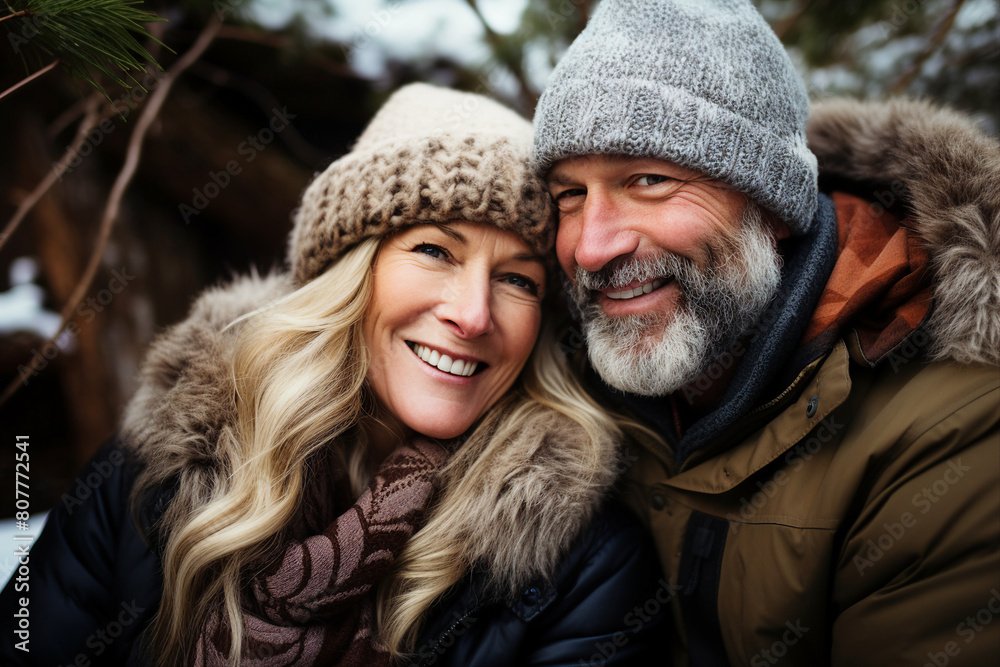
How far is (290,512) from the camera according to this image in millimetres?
1679

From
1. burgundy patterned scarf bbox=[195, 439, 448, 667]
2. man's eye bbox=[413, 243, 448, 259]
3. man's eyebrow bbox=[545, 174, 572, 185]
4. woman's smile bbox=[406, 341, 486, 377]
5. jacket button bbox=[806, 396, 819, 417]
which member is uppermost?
man's eyebrow bbox=[545, 174, 572, 185]

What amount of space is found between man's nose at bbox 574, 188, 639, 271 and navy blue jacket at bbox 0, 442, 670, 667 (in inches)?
34.0

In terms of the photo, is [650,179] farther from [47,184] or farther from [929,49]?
[929,49]

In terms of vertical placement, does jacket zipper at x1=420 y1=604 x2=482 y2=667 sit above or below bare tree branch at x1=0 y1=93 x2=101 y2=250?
below

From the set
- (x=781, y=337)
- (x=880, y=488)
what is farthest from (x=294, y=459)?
(x=880, y=488)

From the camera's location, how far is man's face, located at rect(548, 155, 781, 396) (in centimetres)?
169

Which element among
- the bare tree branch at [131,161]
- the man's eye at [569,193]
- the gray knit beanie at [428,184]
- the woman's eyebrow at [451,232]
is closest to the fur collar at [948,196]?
the man's eye at [569,193]

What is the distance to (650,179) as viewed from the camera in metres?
1.69

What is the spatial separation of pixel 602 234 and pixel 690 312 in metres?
0.39

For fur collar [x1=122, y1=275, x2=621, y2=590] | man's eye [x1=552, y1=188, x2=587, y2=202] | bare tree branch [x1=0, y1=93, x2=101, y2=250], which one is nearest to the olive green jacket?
fur collar [x1=122, y1=275, x2=621, y2=590]

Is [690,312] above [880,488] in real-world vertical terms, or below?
above

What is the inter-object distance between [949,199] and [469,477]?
5.40 ft

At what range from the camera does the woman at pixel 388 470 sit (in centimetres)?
162

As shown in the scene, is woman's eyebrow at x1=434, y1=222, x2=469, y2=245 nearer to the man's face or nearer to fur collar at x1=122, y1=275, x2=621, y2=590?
the man's face
